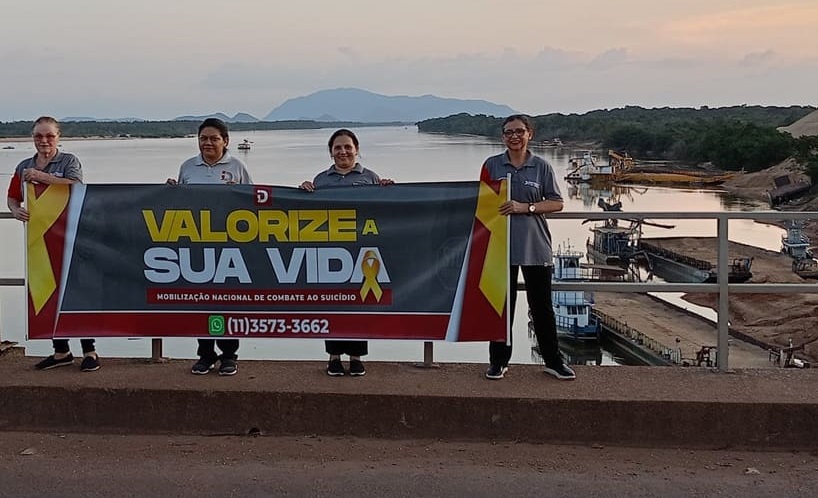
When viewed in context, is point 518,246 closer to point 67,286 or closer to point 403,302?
point 403,302

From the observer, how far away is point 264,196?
5578mm

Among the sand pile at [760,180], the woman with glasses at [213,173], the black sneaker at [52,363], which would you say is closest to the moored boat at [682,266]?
the sand pile at [760,180]

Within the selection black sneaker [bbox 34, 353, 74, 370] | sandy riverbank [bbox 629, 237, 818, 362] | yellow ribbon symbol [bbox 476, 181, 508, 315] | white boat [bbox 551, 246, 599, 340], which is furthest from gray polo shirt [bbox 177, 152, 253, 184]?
white boat [bbox 551, 246, 599, 340]

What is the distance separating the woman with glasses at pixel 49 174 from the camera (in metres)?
5.63

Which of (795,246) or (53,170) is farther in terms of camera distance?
(795,246)

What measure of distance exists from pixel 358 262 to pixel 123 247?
57.1 inches

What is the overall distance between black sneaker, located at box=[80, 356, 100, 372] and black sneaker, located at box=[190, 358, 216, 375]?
58cm

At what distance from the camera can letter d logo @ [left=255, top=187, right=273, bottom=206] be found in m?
5.58

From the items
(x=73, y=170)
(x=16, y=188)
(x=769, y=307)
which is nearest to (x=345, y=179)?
(x=73, y=170)

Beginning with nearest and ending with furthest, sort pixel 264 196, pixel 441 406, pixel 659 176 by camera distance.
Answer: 1. pixel 441 406
2. pixel 264 196
3. pixel 659 176

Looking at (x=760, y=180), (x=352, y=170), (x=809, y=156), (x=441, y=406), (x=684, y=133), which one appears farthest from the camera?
(x=684, y=133)

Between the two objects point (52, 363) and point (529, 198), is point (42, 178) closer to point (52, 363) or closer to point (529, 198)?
point (52, 363)

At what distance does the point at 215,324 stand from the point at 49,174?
4.50 ft

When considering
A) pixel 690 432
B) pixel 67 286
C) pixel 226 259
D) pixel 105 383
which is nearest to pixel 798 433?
pixel 690 432
